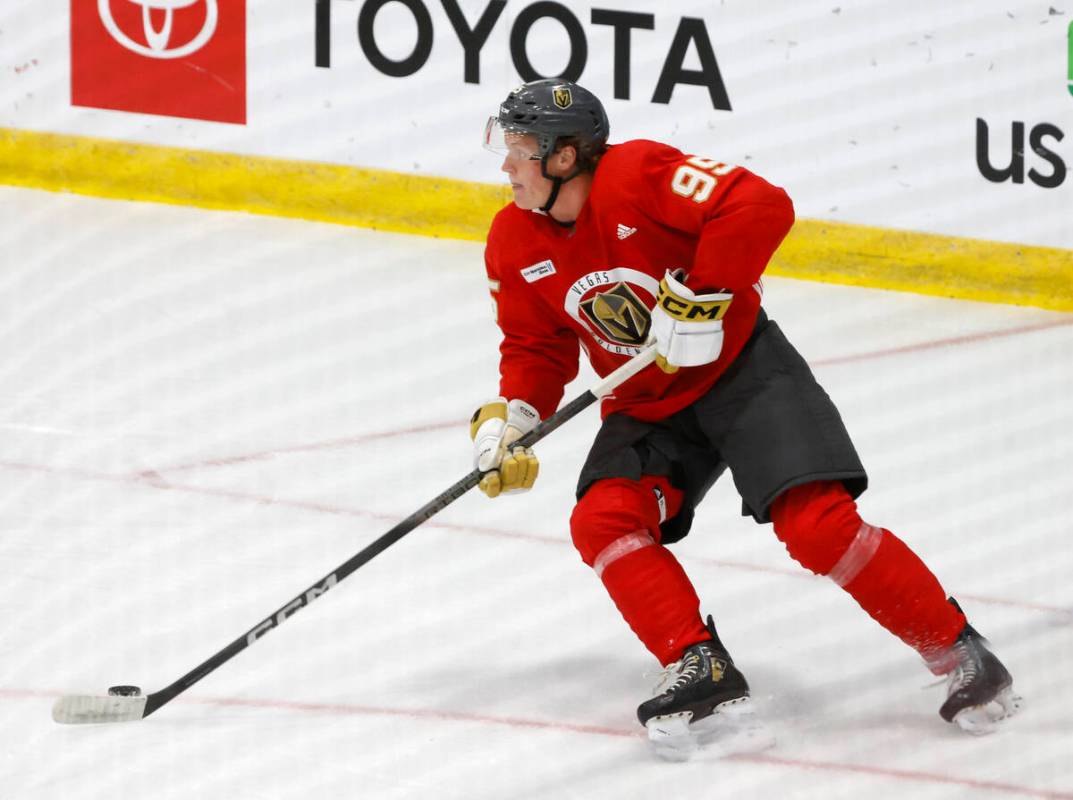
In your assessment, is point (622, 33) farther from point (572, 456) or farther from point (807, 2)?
point (572, 456)

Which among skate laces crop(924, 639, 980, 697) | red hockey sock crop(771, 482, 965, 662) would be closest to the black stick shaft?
red hockey sock crop(771, 482, 965, 662)

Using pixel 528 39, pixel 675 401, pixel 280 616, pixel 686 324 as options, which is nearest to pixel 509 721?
pixel 280 616

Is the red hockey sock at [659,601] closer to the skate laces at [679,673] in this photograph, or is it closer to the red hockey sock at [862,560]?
the skate laces at [679,673]

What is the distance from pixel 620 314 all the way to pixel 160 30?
191 cm

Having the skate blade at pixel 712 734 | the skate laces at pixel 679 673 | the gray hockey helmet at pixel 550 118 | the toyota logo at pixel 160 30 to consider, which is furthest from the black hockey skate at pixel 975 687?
the toyota logo at pixel 160 30

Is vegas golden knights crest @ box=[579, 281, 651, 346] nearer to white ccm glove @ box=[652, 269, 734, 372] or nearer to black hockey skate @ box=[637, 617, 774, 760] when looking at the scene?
white ccm glove @ box=[652, 269, 734, 372]

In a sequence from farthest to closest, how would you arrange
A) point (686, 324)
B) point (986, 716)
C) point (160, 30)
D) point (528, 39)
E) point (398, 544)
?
point (528, 39)
point (160, 30)
point (398, 544)
point (986, 716)
point (686, 324)

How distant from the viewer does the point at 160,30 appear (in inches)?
168

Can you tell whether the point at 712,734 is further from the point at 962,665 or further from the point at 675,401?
the point at 675,401

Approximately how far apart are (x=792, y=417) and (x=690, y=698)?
1.50 feet

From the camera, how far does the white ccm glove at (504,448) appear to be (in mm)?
2840

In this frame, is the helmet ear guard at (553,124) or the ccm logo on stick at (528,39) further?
the ccm logo on stick at (528,39)

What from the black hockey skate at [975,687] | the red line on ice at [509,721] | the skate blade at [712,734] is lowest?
the red line on ice at [509,721]

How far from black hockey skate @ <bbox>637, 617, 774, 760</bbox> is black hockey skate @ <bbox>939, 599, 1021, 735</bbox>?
11.8 inches
